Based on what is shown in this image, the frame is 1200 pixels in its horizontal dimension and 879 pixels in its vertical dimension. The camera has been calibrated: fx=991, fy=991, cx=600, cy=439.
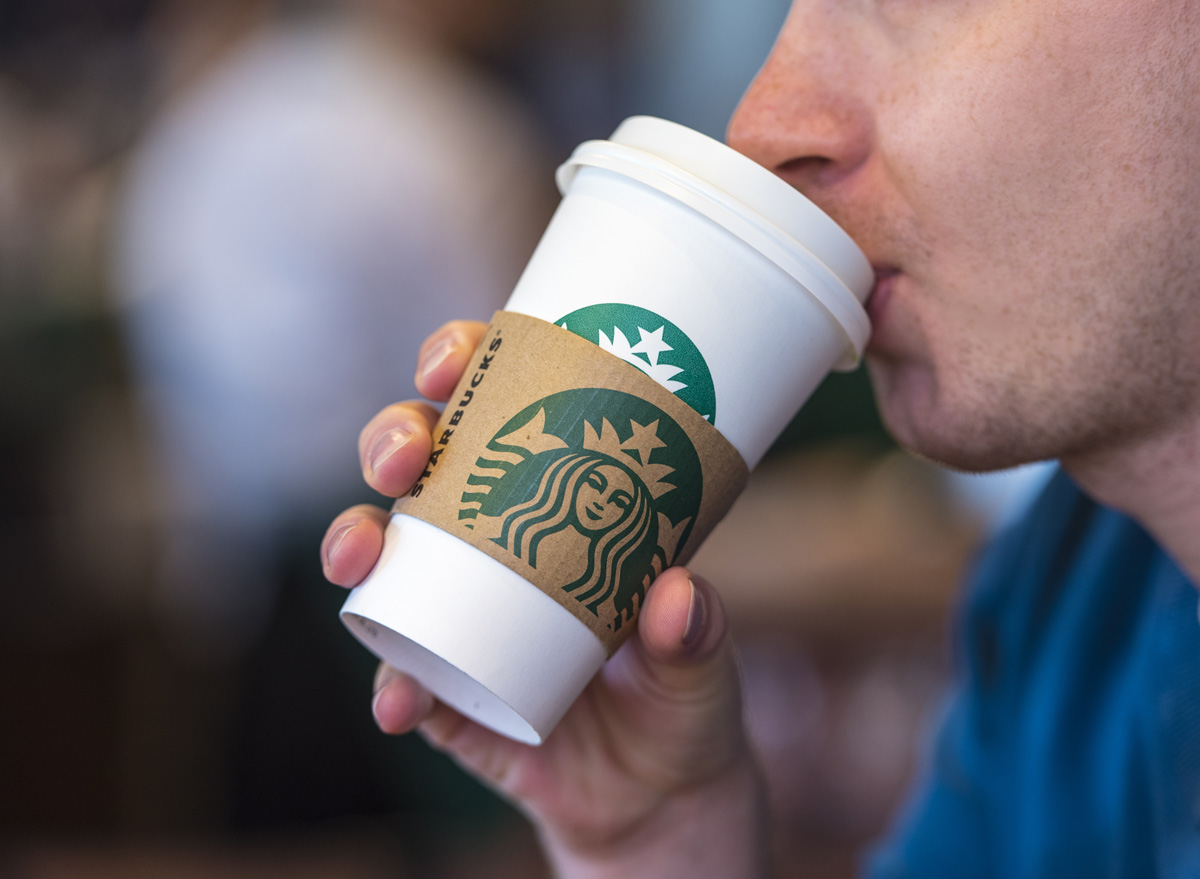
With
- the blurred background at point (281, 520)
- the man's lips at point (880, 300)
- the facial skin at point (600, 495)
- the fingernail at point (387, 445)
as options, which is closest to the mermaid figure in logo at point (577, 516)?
the facial skin at point (600, 495)

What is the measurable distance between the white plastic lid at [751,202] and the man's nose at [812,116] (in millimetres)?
144

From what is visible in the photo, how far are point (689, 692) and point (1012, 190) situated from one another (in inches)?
20.0

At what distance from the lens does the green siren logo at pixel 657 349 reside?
69cm

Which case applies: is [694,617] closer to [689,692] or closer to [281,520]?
[689,692]

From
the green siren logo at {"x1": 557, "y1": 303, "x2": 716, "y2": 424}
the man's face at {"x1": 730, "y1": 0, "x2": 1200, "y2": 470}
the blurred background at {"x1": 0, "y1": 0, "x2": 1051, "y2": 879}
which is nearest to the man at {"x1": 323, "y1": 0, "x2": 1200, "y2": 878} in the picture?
the man's face at {"x1": 730, "y1": 0, "x2": 1200, "y2": 470}

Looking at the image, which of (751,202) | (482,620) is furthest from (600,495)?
(751,202)

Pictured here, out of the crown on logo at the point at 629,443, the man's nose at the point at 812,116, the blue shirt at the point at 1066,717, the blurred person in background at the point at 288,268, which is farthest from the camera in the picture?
the blurred person in background at the point at 288,268

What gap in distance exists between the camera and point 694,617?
2.39ft

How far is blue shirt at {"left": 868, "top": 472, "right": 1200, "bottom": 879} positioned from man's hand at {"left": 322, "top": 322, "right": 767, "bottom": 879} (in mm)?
358

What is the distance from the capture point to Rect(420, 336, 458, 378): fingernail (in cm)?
88

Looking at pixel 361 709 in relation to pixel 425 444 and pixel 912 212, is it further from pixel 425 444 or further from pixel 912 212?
pixel 912 212

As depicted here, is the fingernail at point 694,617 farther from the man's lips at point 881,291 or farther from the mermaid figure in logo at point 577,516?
the man's lips at point 881,291

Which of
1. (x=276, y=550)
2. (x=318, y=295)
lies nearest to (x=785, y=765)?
(x=276, y=550)

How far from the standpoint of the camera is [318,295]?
1.98 m
